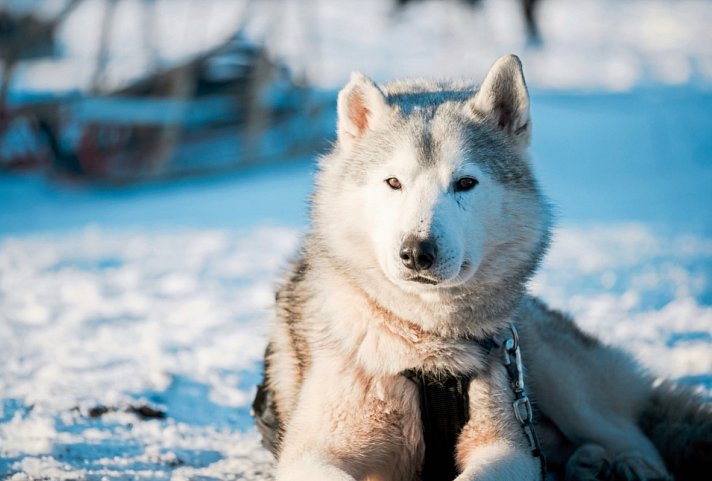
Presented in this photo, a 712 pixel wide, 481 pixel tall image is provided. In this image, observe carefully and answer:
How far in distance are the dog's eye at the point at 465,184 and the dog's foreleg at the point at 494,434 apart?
63cm

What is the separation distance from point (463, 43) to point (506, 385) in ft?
55.9

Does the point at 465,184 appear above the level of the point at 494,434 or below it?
above

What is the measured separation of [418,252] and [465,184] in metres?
0.38

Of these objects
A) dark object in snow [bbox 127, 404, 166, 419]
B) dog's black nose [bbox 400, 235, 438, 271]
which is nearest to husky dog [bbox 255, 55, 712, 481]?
dog's black nose [bbox 400, 235, 438, 271]

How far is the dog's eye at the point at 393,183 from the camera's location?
2.51 meters

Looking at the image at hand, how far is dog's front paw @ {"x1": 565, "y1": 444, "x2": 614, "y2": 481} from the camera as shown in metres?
2.75

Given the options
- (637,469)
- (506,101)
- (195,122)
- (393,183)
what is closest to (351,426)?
(393,183)

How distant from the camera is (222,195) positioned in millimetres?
9945

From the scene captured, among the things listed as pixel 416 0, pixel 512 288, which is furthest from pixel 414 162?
pixel 416 0

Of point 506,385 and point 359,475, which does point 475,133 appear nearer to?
point 506,385

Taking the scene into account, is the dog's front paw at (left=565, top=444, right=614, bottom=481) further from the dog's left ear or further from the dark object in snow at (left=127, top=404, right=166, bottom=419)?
the dark object in snow at (left=127, top=404, right=166, bottom=419)

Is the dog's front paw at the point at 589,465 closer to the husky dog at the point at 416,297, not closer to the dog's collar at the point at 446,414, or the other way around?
the husky dog at the point at 416,297

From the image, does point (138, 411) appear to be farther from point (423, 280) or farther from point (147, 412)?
point (423, 280)

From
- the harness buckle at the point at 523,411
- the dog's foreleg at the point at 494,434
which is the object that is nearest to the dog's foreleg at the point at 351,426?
Result: the dog's foreleg at the point at 494,434
